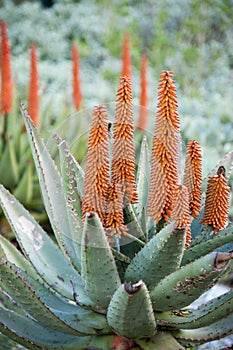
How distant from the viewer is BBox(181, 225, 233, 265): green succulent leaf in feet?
4.53

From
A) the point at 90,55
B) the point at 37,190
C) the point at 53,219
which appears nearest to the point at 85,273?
the point at 53,219

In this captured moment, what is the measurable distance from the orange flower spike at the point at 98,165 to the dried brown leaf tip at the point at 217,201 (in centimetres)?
25

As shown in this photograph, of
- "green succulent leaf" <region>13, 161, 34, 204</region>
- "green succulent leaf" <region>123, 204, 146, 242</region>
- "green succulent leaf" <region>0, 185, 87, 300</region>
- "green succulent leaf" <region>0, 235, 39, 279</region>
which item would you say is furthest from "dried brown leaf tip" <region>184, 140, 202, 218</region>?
"green succulent leaf" <region>13, 161, 34, 204</region>

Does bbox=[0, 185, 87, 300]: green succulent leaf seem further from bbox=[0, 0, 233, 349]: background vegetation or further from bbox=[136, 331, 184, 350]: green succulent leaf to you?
bbox=[0, 0, 233, 349]: background vegetation

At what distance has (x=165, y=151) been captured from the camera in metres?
1.40

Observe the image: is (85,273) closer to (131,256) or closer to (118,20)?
(131,256)

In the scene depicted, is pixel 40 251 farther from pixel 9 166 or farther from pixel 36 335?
pixel 9 166

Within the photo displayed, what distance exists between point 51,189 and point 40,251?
0.55ft

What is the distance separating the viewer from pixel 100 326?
153cm

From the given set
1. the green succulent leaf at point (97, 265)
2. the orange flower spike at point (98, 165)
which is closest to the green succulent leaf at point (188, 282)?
the green succulent leaf at point (97, 265)

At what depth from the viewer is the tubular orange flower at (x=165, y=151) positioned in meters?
1.37

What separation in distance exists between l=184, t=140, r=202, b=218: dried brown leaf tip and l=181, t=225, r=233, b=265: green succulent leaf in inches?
3.5

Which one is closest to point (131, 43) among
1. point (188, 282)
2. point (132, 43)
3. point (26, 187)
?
point (132, 43)

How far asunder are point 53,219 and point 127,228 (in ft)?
0.88
